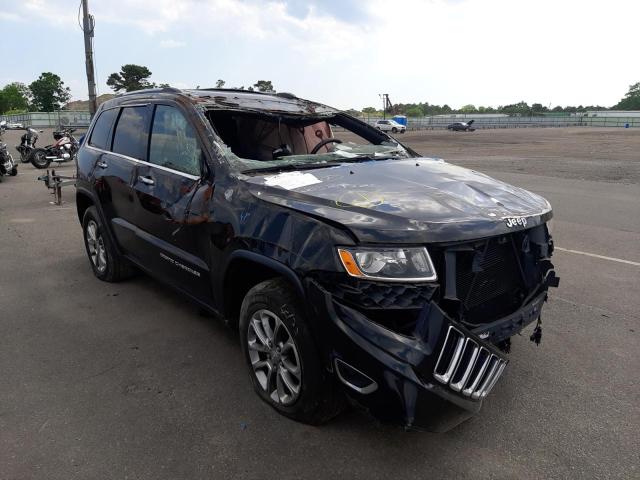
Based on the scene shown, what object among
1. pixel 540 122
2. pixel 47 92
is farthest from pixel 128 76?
pixel 540 122

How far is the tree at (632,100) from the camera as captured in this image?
125 meters

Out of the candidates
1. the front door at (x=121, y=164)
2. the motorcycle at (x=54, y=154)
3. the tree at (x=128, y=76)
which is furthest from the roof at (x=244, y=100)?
the tree at (x=128, y=76)

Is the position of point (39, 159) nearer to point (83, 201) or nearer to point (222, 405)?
point (83, 201)

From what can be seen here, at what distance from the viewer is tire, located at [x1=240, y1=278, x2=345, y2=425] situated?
8.43ft

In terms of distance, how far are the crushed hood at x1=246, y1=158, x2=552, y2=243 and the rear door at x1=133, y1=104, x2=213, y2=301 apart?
0.57 m

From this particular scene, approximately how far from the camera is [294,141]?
4.09m

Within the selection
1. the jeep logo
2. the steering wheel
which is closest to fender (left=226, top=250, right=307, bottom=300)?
the jeep logo

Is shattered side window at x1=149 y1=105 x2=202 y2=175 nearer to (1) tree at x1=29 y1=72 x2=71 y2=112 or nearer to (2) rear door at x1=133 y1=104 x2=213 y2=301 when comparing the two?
(2) rear door at x1=133 y1=104 x2=213 y2=301

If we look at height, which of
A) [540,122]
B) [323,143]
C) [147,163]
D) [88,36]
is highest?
[88,36]

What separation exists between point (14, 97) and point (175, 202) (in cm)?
13369

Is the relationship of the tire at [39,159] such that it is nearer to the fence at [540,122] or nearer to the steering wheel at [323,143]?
the steering wheel at [323,143]

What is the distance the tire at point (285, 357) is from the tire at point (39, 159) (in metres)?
16.5

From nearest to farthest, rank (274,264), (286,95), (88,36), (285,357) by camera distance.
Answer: (274,264) → (285,357) → (286,95) → (88,36)

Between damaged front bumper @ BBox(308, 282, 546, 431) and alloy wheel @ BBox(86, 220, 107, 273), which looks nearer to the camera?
damaged front bumper @ BBox(308, 282, 546, 431)
